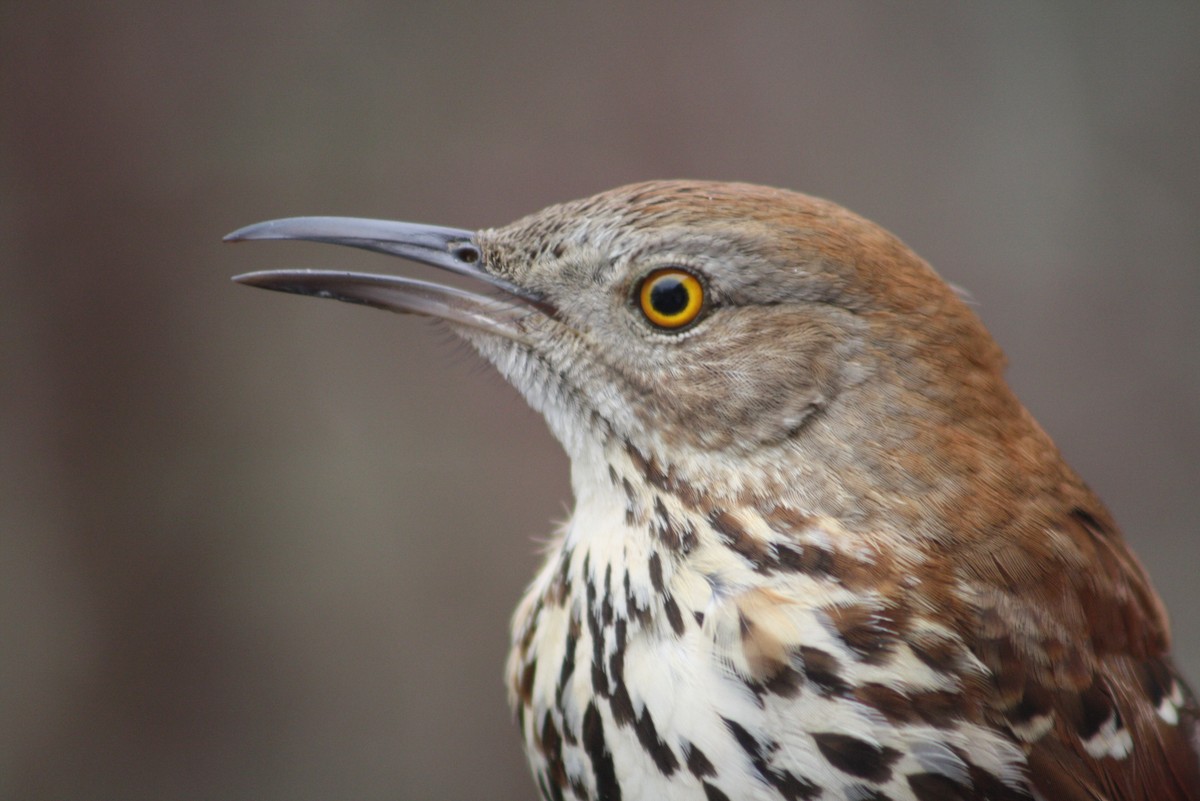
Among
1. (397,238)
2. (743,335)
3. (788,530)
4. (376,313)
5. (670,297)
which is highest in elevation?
(376,313)

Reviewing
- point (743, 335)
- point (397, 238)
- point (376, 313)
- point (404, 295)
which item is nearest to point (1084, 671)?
point (743, 335)

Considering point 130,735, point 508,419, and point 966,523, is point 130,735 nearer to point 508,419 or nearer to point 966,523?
point 508,419

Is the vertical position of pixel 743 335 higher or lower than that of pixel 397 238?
lower

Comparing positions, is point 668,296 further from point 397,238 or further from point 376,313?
point 376,313

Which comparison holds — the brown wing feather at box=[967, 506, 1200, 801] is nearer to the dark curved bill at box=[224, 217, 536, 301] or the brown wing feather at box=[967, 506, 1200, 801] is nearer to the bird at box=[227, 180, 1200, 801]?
the bird at box=[227, 180, 1200, 801]

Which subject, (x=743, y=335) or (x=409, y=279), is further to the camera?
(x=409, y=279)

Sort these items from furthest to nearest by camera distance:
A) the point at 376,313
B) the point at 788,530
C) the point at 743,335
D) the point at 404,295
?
the point at 376,313, the point at 404,295, the point at 743,335, the point at 788,530

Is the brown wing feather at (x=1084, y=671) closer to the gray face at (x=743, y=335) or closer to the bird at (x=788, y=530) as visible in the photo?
the bird at (x=788, y=530)
